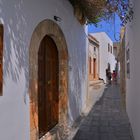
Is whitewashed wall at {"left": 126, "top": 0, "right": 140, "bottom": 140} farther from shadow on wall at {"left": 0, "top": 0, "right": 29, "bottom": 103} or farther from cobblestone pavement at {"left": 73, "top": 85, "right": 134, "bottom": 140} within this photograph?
shadow on wall at {"left": 0, "top": 0, "right": 29, "bottom": 103}

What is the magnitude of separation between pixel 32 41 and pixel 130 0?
3.48m

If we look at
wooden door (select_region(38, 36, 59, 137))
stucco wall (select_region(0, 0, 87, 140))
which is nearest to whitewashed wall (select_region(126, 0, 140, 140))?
stucco wall (select_region(0, 0, 87, 140))

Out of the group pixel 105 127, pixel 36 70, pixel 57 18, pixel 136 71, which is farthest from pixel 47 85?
pixel 105 127

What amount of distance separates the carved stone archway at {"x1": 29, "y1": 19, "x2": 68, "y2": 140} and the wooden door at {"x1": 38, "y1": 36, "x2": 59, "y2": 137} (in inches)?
5.1

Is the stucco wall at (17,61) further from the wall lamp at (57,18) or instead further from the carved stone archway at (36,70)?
the wall lamp at (57,18)

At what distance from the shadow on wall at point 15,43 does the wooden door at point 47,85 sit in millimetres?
1680

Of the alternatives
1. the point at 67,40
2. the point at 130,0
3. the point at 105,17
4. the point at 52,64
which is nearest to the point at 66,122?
the point at 52,64

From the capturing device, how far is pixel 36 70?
5445 mm

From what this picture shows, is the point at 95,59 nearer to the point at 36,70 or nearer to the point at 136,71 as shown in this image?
the point at 136,71

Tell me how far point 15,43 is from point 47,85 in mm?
2794

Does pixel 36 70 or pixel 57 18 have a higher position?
pixel 57 18

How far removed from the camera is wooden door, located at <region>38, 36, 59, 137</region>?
21.6 ft

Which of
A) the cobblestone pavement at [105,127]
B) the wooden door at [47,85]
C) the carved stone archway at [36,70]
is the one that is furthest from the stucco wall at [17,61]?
the cobblestone pavement at [105,127]

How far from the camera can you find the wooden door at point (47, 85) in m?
6.59
